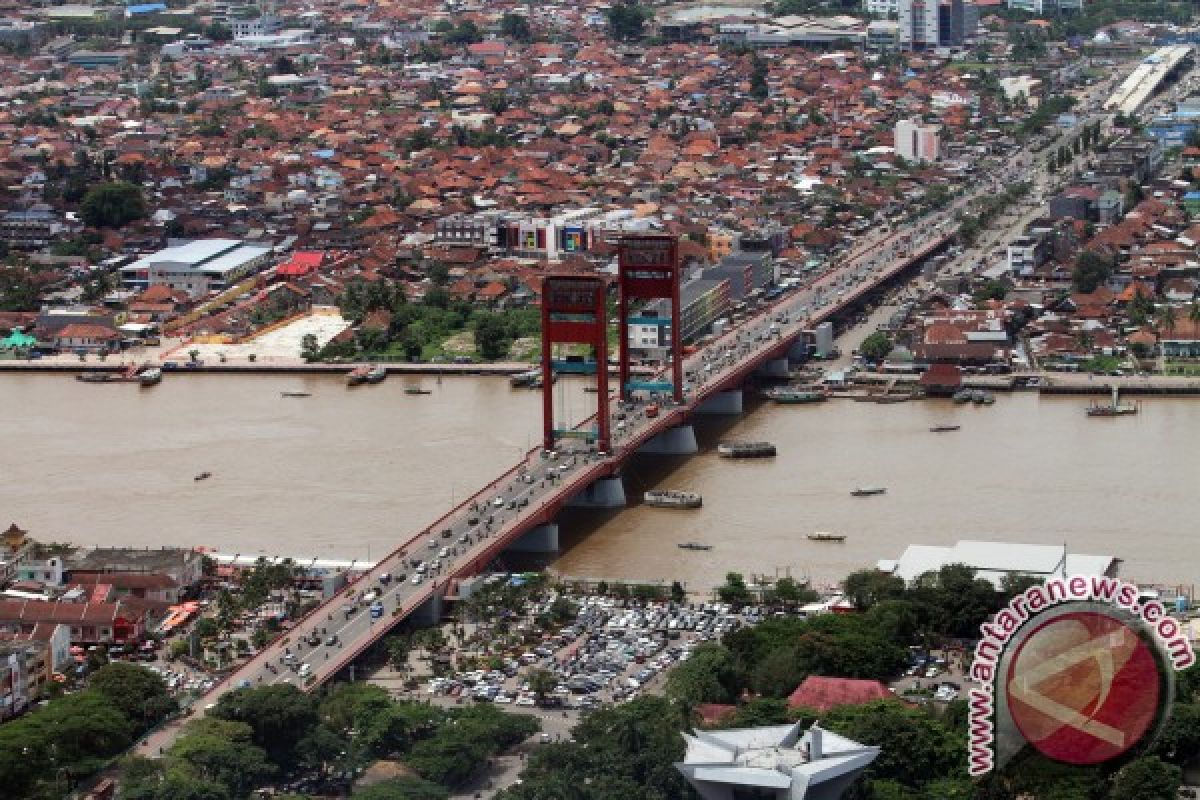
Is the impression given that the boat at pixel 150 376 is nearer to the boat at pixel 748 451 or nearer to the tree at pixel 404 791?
the boat at pixel 748 451

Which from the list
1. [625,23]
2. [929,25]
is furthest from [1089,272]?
[625,23]

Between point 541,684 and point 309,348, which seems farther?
point 309,348

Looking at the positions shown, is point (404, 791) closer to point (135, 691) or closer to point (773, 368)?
point (135, 691)

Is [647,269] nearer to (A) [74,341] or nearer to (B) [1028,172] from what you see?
(A) [74,341]

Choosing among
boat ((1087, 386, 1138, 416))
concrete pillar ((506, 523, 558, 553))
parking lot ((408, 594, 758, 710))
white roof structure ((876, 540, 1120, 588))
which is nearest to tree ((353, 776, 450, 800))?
parking lot ((408, 594, 758, 710))

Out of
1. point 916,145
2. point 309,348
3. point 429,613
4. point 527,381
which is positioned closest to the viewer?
point 429,613

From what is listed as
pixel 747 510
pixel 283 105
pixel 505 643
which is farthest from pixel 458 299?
pixel 283 105

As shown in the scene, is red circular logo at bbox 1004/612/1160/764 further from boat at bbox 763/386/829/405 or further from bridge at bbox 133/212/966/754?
boat at bbox 763/386/829/405
